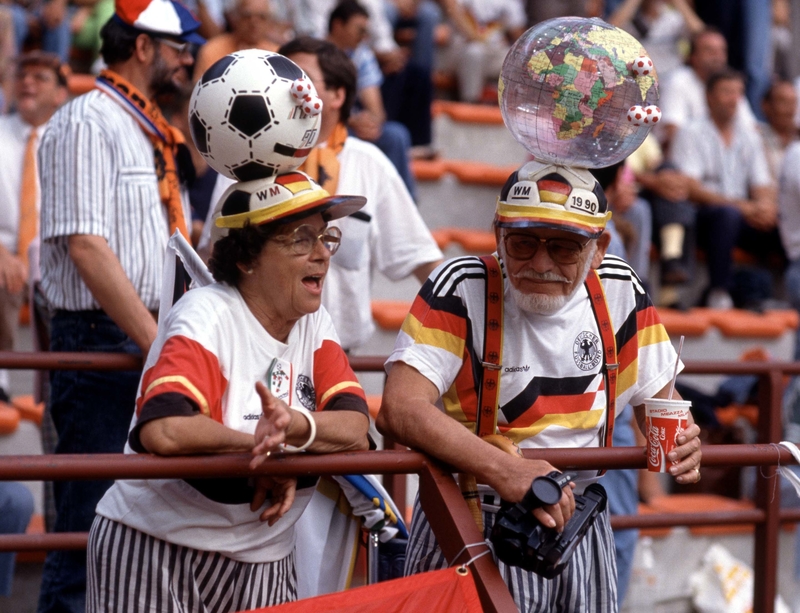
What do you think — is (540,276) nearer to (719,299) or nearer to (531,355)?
(531,355)

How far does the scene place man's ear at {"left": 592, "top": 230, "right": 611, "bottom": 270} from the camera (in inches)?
107

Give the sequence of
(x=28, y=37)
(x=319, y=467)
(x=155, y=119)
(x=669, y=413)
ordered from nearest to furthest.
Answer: (x=319, y=467) < (x=669, y=413) < (x=155, y=119) < (x=28, y=37)

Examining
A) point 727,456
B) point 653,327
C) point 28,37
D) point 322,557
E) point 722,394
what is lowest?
point 722,394

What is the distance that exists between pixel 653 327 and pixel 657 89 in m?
0.59

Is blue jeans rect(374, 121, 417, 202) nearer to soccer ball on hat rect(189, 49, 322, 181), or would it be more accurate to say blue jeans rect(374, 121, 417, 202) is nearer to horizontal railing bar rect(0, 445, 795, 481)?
soccer ball on hat rect(189, 49, 322, 181)

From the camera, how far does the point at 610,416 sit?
2695 mm

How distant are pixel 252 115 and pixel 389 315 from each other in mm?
3618

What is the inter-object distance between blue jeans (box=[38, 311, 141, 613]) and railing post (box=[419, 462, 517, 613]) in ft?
3.99

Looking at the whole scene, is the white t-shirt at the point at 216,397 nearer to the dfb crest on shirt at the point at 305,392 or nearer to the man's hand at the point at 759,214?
the dfb crest on shirt at the point at 305,392

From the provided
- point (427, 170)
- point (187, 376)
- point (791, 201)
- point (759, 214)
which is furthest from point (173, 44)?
point (759, 214)

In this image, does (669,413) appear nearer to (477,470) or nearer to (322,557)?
(477,470)

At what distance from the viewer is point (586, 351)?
2.64 meters

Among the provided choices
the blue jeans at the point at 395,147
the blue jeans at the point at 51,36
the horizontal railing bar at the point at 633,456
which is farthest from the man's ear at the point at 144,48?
the blue jeans at the point at 51,36

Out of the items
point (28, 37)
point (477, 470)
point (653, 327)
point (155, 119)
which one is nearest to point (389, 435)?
point (477, 470)
